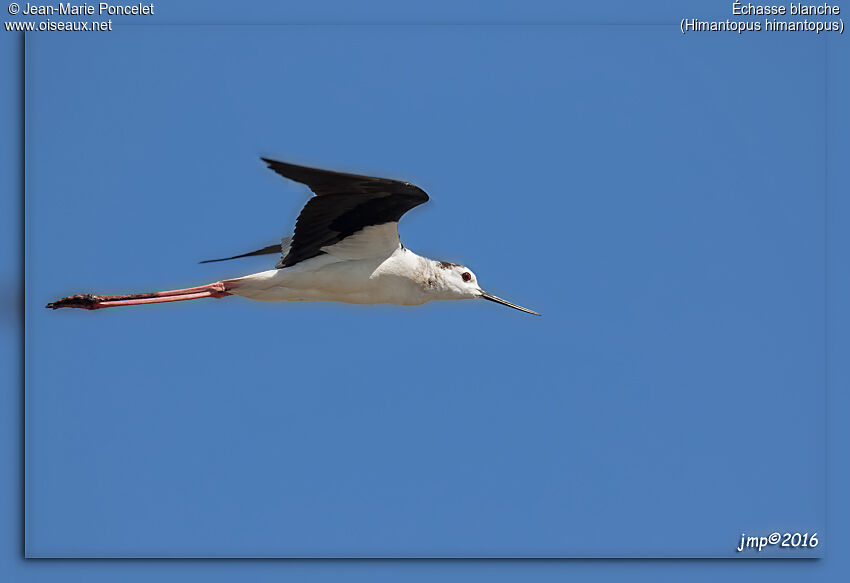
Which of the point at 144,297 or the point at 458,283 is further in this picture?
the point at 458,283

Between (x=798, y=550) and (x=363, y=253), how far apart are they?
4.01 metres

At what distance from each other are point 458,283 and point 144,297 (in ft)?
7.99

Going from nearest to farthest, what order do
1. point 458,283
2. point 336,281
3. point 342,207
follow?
point 342,207, point 336,281, point 458,283

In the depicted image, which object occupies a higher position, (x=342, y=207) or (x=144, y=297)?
(x=342, y=207)

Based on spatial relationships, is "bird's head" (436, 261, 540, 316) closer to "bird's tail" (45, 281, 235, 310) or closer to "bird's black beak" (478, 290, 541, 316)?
"bird's black beak" (478, 290, 541, 316)

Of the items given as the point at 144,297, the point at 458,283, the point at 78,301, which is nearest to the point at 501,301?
the point at 458,283

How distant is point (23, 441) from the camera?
9.44 meters

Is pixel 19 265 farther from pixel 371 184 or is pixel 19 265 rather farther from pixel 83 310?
pixel 371 184

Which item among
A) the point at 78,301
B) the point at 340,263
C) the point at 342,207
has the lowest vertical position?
the point at 78,301

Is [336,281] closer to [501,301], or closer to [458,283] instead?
[458,283]

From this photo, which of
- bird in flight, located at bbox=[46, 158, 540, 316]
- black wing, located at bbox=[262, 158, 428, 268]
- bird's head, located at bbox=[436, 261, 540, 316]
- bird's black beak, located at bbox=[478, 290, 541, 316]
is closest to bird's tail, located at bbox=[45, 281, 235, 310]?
bird in flight, located at bbox=[46, 158, 540, 316]

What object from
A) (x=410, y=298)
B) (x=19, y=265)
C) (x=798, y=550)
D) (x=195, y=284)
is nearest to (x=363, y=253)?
(x=410, y=298)

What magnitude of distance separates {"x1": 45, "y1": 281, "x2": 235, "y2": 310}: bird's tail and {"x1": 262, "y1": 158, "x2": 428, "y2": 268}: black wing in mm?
530

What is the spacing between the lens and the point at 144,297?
9.06 m
